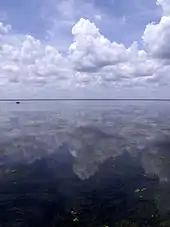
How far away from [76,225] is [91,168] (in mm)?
12367

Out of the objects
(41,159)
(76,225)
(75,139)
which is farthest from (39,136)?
(76,225)

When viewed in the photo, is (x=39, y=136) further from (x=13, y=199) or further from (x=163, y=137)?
(x=13, y=199)

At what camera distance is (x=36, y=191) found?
22.0 m

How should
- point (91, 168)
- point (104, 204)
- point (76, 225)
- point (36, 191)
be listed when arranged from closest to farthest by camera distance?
point (76, 225) → point (104, 204) → point (36, 191) → point (91, 168)

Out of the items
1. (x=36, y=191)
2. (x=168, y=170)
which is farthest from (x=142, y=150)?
(x=36, y=191)

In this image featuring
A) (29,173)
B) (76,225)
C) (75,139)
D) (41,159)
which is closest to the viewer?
(76,225)

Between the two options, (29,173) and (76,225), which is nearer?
(76,225)

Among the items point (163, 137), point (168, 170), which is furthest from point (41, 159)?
point (163, 137)

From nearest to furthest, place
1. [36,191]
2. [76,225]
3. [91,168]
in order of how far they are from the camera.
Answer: [76,225], [36,191], [91,168]

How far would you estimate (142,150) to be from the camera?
122ft

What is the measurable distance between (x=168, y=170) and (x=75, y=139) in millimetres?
20195

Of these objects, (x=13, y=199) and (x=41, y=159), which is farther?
(x=41, y=159)

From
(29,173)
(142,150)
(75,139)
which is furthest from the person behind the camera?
(75,139)

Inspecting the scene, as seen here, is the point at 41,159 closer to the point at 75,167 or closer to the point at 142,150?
the point at 75,167
